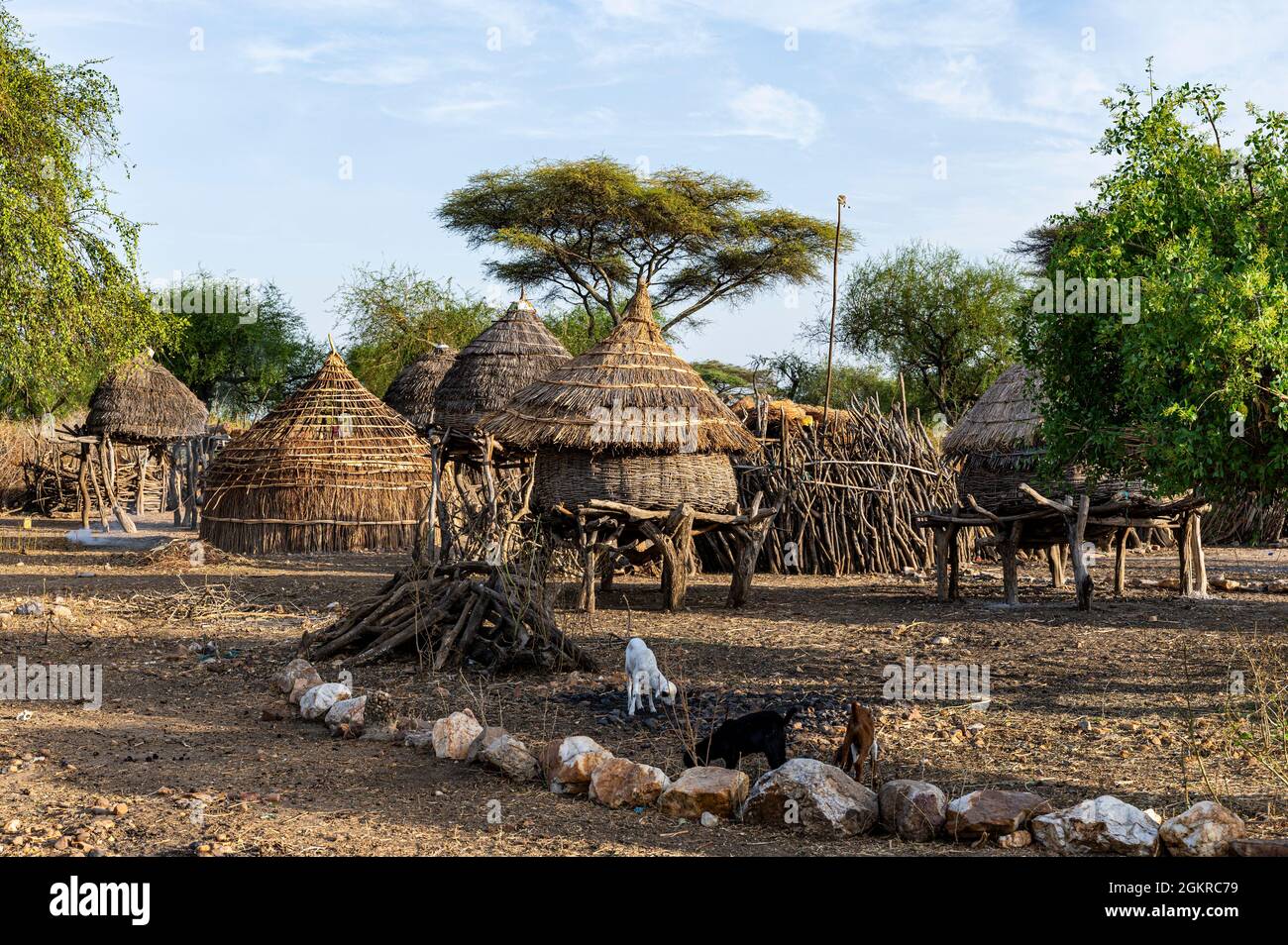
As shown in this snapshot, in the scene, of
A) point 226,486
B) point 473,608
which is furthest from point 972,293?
point 473,608

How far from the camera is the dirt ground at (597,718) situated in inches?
206

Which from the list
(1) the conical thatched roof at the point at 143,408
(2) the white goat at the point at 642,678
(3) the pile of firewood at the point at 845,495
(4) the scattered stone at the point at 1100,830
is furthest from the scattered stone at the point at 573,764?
(1) the conical thatched roof at the point at 143,408

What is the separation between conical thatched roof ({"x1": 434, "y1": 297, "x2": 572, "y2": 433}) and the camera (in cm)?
2355

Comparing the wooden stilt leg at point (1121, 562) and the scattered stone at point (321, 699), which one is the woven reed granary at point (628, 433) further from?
the scattered stone at point (321, 699)

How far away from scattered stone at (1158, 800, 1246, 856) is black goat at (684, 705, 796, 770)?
6.02ft

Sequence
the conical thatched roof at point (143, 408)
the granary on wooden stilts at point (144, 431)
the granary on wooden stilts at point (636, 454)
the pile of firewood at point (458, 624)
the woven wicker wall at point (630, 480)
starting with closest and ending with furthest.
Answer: the pile of firewood at point (458, 624), the granary on wooden stilts at point (636, 454), the woven wicker wall at point (630, 480), the granary on wooden stilts at point (144, 431), the conical thatched roof at point (143, 408)

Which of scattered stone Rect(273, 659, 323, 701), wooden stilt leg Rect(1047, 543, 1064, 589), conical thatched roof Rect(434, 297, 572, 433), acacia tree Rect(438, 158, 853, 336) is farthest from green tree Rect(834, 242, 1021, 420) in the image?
scattered stone Rect(273, 659, 323, 701)

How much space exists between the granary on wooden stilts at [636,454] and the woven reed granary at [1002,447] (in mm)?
5773

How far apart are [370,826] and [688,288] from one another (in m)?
30.7

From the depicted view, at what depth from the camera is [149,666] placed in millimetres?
9273

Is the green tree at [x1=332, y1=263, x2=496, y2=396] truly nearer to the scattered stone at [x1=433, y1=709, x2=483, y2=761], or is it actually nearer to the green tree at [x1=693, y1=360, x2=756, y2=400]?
the green tree at [x1=693, y1=360, x2=756, y2=400]

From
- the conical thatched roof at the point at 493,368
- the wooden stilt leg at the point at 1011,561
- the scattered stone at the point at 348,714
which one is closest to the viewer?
the scattered stone at the point at 348,714
